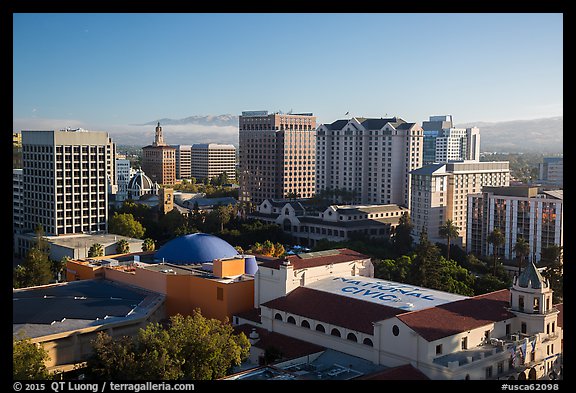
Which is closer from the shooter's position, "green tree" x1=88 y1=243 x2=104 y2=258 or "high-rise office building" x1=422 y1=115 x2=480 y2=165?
"green tree" x1=88 y1=243 x2=104 y2=258

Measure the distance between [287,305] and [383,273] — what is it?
5.81 metres

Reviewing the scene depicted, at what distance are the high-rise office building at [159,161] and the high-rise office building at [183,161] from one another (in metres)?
7.57

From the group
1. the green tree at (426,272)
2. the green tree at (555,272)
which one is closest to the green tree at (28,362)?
the green tree at (426,272)

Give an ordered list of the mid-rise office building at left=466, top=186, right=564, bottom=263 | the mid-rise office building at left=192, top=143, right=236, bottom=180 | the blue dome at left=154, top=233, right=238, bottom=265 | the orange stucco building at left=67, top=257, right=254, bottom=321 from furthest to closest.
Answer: the mid-rise office building at left=192, top=143, right=236, bottom=180 < the mid-rise office building at left=466, top=186, right=564, bottom=263 < the blue dome at left=154, top=233, right=238, bottom=265 < the orange stucco building at left=67, top=257, right=254, bottom=321


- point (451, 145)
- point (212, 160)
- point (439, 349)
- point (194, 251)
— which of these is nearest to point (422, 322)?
point (439, 349)

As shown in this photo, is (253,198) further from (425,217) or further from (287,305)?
(287,305)

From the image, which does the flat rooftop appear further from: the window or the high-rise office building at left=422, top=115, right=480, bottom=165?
the high-rise office building at left=422, top=115, right=480, bottom=165

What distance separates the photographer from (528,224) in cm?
2477

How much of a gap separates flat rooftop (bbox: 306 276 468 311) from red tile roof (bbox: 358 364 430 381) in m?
1.77

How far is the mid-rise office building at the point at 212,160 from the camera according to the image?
69.0 m

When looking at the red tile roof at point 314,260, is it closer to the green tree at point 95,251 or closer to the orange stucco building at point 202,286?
the orange stucco building at point 202,286

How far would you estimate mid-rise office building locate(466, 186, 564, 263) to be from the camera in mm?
24000

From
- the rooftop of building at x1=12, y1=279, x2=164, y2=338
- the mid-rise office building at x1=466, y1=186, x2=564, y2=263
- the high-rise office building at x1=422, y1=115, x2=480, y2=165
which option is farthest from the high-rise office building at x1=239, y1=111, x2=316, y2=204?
the rooftop of building at x1=12, y1=279, x2=164, y2=338

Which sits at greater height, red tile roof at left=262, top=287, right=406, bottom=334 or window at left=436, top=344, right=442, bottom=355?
red tile roof at left=262, top=287, right=406, bottom=334
